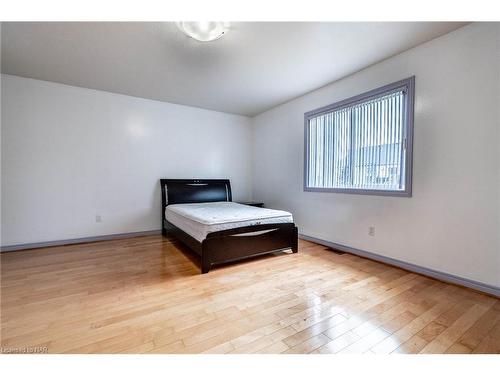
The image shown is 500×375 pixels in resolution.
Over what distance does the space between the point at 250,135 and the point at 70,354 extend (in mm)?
4662

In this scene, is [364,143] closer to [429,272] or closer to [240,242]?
[429,272]

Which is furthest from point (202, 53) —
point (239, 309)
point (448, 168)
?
point (448, 168)

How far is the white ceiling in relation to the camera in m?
2.04

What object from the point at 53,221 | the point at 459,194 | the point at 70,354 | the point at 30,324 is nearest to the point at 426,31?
the point at 459,194

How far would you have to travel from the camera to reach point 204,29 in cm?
189

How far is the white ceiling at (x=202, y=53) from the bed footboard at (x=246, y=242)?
81.5 inches

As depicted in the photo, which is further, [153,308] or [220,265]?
[220,265]

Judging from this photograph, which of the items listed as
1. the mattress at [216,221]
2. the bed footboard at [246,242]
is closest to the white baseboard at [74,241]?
the mattress at [216,221]

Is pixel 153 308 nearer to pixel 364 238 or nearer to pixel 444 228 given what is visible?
pixel 364 238

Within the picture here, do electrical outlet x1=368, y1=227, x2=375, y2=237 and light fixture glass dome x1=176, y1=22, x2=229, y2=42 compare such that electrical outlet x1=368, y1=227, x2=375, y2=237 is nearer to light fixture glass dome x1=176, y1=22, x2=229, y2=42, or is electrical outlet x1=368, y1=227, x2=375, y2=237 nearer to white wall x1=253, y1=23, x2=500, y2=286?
white wall x1=253, y1=23, x2=500, y2=286

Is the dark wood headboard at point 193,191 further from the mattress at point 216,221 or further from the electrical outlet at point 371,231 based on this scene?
the electrical outlet at point 371,231

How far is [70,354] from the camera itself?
1.21 metres

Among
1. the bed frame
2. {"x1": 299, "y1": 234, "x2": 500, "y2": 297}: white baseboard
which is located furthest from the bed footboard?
{"x1": 299, "y1": 234, "x2": 500, "y2": 297}: white baseboard

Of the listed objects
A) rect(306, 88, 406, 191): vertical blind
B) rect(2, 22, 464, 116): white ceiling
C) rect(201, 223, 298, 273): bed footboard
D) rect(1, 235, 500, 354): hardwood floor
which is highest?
rect(2, 22, 464, 116): white ceiling
